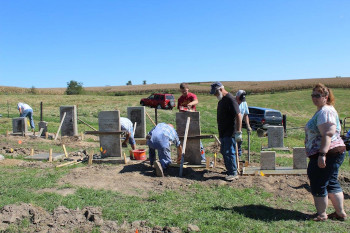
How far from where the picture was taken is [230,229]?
14.4 ft

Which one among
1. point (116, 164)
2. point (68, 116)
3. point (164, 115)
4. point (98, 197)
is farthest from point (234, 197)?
point (164, 115)

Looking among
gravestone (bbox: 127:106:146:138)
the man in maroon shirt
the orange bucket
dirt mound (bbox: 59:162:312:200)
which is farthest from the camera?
gravestone (bbox: 127:106:146:138)

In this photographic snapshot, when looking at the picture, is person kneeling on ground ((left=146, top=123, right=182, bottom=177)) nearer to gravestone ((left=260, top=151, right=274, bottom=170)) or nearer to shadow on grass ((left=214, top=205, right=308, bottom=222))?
gravestone ((left=260, top=151, right=274, bottom=170))

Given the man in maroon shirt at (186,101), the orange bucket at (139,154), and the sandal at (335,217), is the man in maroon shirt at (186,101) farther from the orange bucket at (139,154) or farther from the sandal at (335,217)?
the sandal at (335,217)

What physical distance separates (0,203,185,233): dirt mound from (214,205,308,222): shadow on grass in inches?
47.6

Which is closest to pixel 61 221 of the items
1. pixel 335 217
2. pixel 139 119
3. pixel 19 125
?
pixel 335 217

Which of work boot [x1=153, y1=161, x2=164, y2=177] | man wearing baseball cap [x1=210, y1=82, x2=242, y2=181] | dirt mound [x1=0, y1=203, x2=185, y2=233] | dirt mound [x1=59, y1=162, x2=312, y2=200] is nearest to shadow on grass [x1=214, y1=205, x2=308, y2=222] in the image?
dirt mound [x1=59, y1=162, x2=312, y2=200]

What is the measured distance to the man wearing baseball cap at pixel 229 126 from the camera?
6.62 metres

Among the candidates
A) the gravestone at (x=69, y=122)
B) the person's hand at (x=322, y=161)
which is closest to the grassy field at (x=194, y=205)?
the person's hand at (x=322, y=161)

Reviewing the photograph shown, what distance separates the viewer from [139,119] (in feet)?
46.0

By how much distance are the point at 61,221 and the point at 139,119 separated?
379 inches

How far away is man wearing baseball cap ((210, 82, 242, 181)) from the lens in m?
6.62

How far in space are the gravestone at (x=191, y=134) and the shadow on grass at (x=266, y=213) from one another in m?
2.90

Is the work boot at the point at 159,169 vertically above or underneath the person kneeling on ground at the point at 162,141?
underneath
